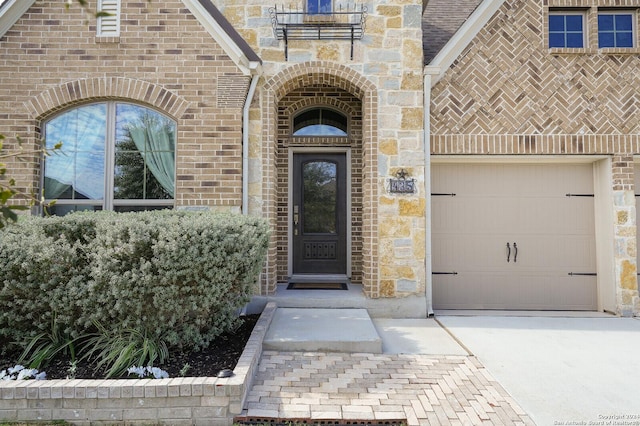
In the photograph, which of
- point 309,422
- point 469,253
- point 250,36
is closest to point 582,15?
point 469,253

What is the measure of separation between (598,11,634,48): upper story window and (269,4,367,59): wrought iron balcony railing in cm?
383

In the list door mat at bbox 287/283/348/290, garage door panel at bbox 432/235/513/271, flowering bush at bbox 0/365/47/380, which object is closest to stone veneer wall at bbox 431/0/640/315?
garage door panel at bbox 432/235/513/271

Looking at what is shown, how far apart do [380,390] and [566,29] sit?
20.6 feet

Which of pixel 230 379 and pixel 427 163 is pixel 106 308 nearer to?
pixel 230 379

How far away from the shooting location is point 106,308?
10.9 ft

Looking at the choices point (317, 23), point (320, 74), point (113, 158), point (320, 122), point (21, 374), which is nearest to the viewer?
point (21, 374)

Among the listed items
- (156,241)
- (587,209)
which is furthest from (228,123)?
(587,209)

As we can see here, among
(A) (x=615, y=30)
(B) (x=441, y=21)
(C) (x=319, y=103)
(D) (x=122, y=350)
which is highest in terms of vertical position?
(B) (x=441, y=21)

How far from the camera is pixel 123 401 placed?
2.78 meters

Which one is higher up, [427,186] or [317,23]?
[317,23]

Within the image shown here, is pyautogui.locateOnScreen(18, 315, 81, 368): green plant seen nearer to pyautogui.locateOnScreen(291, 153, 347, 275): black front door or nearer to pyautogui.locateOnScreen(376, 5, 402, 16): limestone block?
pyautogui.locateOnScreen(291, 153, 347, 275): black front door

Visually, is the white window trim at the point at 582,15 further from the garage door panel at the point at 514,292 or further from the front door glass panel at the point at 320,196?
the front door glass panel at the point at 320,196

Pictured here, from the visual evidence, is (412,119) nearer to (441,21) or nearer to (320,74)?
(320,74)

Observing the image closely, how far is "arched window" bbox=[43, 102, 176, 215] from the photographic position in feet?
17.6
